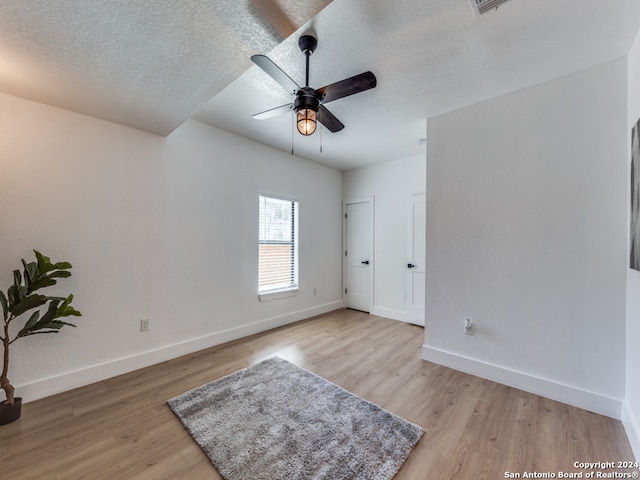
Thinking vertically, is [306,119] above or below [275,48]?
below

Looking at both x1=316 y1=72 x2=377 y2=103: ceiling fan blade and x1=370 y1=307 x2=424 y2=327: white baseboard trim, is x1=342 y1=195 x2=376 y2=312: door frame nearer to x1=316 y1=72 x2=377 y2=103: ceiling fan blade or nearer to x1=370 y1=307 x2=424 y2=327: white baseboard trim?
x1=370 y1=307 x2=424 y2=327: white baseboard trim

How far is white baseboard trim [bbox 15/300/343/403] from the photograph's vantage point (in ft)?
7.21

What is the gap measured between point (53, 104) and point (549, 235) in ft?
14.5

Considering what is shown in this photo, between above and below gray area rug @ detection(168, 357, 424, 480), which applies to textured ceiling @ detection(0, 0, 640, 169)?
above

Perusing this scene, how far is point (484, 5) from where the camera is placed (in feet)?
4.94

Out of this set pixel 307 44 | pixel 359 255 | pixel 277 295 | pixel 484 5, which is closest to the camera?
pixel 484 5

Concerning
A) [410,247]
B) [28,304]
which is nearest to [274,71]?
[28,304]

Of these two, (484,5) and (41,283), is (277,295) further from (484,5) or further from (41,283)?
(484,5)

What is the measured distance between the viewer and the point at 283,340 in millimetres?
3477

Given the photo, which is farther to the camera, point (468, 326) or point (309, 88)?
point (468, 326)

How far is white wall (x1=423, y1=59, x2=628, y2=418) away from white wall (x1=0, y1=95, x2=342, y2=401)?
2409mm

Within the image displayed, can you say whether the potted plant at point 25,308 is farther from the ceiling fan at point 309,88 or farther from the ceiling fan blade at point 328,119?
the ceiling fan blade at point 328,119

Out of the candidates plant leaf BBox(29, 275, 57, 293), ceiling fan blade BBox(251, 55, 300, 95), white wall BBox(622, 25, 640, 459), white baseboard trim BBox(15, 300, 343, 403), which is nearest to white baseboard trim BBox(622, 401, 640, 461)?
white wall BBox(622, 25, 640, 459)

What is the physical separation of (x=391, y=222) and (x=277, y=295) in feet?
7.38
